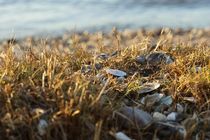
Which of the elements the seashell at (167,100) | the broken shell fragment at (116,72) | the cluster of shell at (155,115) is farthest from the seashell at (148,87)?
the broken shell fragment at (116,72)

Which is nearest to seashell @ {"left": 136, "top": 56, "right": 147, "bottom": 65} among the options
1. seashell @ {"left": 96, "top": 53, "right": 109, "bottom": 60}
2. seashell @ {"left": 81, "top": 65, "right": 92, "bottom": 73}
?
seashell @ {"left": 96, "top": 53, "right": 109, "bottom": 60}

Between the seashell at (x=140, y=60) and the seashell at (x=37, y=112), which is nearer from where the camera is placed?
the seashell at (x=37, y=112)

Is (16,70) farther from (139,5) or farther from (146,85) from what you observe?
(139,5)

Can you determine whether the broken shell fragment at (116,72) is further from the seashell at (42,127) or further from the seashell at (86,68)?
the seashell at (42,127)

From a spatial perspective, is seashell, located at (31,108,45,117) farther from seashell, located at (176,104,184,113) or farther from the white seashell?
seashell, located at (176,104,184,113)

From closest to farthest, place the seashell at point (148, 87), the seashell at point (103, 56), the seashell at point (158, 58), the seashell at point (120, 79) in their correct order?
the seashell at point (148, 87), the seashell at point (120, 79), the seashell at point (158, 58), the seashell at point (103, 56)

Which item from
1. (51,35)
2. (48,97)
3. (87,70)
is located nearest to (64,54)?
(87,70)

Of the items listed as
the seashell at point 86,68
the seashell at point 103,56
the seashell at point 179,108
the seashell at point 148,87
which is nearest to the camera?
the seashell at point 179,108
